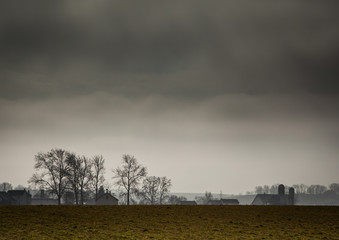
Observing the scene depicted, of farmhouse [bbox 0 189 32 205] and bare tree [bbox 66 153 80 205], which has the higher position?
bare tree [bbox 66 153 80 205]

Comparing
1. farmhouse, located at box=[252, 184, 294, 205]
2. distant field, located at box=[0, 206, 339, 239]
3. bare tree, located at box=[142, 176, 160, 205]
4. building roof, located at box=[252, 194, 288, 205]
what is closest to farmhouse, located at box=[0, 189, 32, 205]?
bare tree, located at box=[142, 176, 160, 205]

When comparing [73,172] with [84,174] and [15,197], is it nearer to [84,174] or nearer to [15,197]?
[84,174]

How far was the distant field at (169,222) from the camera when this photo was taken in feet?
73.9

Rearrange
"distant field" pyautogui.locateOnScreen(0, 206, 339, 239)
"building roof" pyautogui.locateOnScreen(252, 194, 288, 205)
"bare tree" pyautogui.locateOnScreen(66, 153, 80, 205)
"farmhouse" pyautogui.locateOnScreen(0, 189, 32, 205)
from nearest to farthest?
1. "distant field" pyautogui.locateOnScreen(0, 206, 339, 239)
2. "bare tree" pyautogui.locateOnScreen(66, 153, 80, 205)
3. "farmhouse" pyautogui.locateOnScreen(0, 189, 32, 205)
4. "building roof" pyautogui.locateOnScreen(252, 194, 288, 205)

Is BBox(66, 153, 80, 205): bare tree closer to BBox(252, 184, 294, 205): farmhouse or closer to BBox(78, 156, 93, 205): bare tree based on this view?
BBox(78, 156, 93, 205): bare tree

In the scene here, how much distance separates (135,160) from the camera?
248 ft

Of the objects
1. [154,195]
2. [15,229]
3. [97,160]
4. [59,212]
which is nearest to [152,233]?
[15,229]

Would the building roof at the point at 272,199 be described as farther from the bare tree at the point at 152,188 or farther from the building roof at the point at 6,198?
the building roof at the point at 6,198

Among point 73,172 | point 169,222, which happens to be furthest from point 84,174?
point 169,222

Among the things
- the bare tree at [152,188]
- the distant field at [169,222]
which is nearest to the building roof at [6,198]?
the bare tree at [152,188]

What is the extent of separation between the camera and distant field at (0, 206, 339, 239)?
2252cm

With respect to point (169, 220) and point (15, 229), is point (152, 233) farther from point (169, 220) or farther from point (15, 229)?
point (15, 229)

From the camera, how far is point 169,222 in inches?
1079

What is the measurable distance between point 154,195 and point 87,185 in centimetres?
3066
